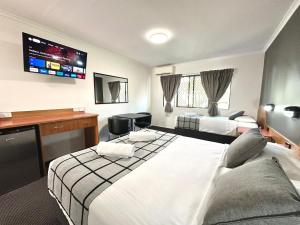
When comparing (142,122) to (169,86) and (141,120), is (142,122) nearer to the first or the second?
(141,120)

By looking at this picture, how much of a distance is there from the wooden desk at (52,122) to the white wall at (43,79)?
117mm

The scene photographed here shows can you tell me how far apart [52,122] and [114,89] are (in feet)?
6.26

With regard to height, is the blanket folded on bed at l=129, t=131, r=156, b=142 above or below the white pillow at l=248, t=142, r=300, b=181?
below

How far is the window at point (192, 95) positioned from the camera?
427cm

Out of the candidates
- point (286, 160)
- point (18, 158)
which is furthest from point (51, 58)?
point (286, 160)

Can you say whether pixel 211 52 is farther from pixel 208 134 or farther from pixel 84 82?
pixel 84 82

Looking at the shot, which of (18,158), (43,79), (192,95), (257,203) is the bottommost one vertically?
(18,158)

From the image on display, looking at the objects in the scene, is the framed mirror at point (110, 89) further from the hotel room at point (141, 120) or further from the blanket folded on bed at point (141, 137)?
the blanket folded on bed at point (141, 137)

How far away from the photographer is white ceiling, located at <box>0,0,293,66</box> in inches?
66.1

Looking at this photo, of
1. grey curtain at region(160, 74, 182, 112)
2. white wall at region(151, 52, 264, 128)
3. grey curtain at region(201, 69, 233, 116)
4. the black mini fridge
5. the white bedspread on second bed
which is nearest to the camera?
the white bedspread on second bed

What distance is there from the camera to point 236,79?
3631 mm

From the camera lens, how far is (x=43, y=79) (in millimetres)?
2311

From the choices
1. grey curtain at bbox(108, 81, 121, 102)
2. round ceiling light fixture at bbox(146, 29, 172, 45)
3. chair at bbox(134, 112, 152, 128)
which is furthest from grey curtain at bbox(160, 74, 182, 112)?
round ceiling light fixture at bbox(146, 29, 172, 45)

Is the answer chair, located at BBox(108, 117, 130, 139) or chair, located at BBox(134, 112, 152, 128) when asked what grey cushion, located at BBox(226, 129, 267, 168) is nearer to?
chair, located at BBox(108, 117, 130, 139)
